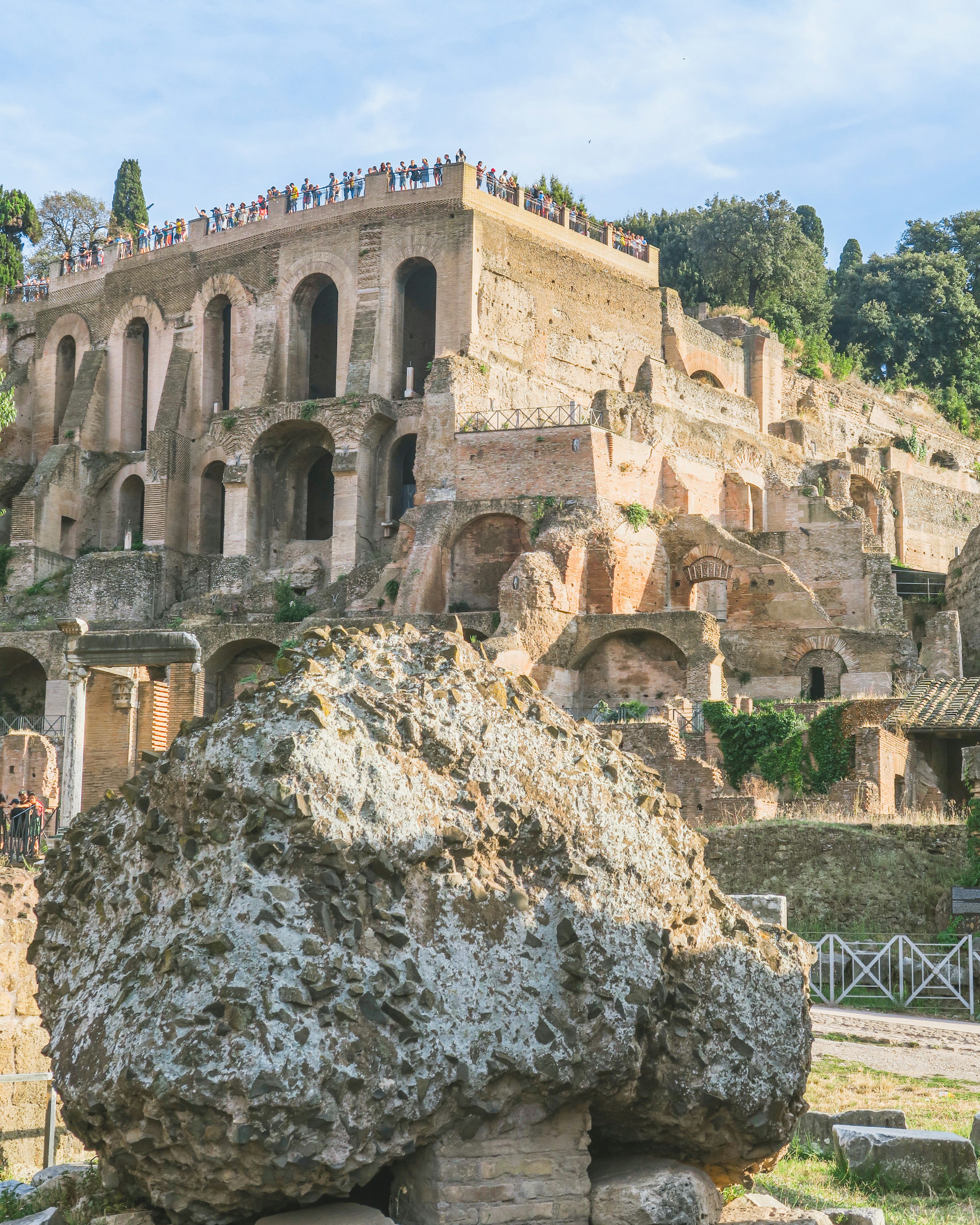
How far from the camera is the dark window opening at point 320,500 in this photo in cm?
3903

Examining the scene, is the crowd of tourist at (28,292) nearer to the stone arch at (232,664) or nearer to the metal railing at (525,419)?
the metal railing at (525,419)

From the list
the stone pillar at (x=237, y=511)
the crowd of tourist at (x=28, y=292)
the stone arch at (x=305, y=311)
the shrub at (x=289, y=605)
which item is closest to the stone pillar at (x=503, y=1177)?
the shrub at (x=289, y=605)

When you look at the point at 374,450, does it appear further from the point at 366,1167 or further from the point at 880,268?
the point at 366,1167

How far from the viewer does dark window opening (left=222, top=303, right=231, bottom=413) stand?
134 ft

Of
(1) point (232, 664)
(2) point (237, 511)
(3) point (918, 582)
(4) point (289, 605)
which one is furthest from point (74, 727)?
(3) point (918, 582)

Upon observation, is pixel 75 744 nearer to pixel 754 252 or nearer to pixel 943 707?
pixel 943 707

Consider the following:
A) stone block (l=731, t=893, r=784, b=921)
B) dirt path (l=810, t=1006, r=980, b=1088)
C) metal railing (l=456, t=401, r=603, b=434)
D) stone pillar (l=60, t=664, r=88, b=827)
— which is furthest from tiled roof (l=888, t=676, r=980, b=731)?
stone block (l=731, t=893, r=784, b=921)

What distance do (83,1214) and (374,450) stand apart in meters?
31.3

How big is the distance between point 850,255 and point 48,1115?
2188 inches

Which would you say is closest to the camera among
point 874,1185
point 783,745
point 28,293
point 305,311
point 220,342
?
point 874,1185

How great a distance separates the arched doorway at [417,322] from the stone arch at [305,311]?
140cm

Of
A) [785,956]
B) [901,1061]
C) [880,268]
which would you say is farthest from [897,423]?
[785,956]

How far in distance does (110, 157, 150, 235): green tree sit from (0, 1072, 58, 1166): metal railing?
168 ft

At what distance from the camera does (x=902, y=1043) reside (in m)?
12.5
